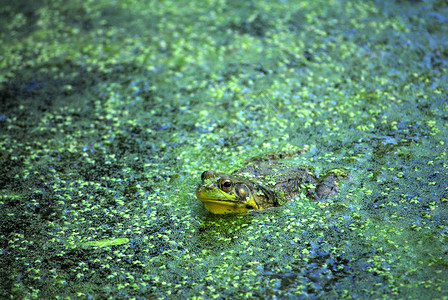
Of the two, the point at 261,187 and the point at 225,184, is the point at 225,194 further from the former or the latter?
the point at 261,187

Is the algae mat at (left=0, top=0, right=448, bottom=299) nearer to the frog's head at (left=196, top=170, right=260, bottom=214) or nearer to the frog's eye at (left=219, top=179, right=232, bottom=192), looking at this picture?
the frog's head at (left=196, top=170, right=260, bottom=214)

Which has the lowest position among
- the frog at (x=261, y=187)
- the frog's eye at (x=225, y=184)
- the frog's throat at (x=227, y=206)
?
the frog's throat at (x=227, y=206)

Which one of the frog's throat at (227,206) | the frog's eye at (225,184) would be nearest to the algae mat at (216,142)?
the frog's throat at (227,206)

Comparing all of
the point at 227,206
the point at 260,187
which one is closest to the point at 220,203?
the point at 227,206

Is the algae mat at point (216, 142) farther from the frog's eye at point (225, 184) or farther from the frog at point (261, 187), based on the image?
the frog's eye at point (225, 184)

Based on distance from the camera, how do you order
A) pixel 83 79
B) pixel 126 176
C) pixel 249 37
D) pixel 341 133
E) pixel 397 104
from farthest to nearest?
pixel 249 37 → pixel 83 79 → pixel 397 104 → pixel 341 133 → pixel 126 176

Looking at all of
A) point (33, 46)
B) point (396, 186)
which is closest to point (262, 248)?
point (396, 186)

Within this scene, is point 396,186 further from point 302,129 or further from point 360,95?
point 360,95

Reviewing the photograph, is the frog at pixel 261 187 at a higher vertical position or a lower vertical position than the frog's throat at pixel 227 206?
higher
